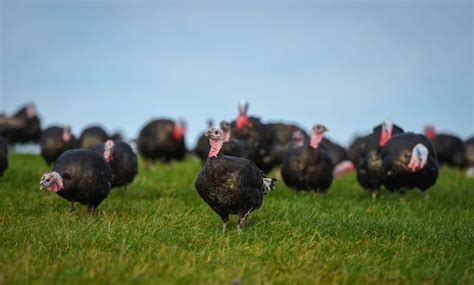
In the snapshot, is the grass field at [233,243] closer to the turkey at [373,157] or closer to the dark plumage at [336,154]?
the turkey at [373,157]

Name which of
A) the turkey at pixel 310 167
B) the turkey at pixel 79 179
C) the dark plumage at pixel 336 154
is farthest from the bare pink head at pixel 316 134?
the dark plumage at pixel 336 154

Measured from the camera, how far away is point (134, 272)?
5.79m

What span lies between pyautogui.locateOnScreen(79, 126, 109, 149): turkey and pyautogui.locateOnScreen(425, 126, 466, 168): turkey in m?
13.1

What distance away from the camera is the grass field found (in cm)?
594

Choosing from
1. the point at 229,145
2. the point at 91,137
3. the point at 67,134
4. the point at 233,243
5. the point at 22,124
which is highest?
the point at 229,145

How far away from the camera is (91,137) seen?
17734mm

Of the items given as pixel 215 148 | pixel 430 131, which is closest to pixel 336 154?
pixel 430 131

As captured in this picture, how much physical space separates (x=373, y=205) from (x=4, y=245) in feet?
21.3

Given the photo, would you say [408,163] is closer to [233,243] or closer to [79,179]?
[233,243]

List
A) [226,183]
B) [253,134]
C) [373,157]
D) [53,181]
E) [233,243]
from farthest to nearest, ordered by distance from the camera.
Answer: [253,134], [373,157], [53,181], [226,183], [233,243]

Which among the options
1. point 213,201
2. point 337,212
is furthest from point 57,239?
point 337,212

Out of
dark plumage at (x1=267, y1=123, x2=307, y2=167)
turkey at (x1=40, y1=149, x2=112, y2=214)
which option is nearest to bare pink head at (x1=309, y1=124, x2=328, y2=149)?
turkey at (x1=40, y1=149, x2=112, y2=214)

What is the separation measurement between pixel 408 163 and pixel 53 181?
6.57m

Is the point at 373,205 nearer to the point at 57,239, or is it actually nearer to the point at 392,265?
the point at 392,265
